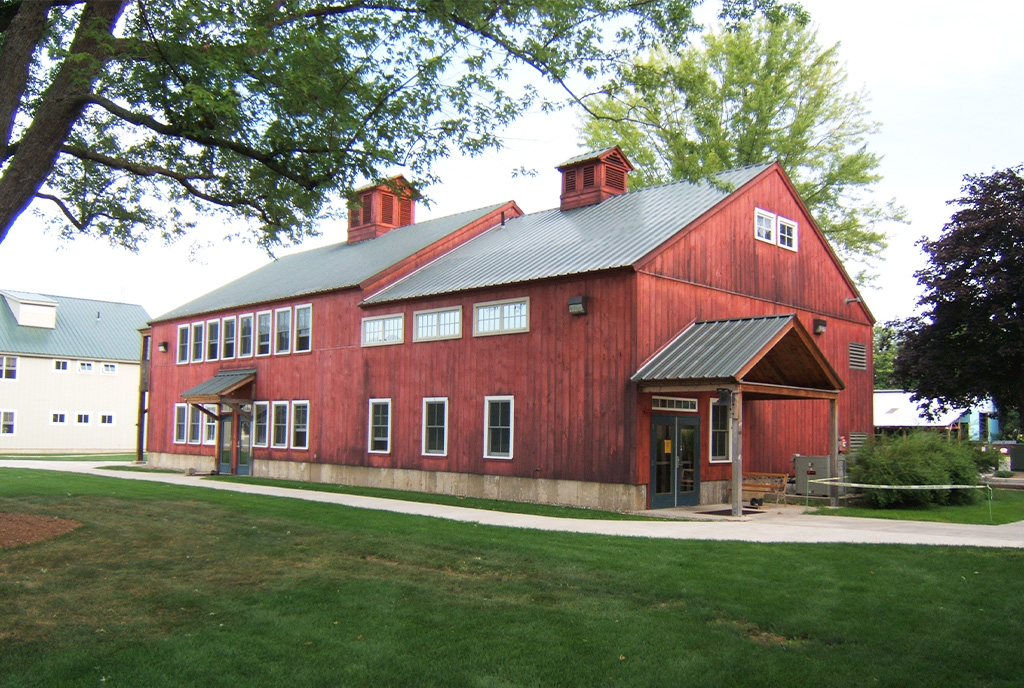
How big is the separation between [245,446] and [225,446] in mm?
1457

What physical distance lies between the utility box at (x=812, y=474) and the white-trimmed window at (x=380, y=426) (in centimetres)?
1035

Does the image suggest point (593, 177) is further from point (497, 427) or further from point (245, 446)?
point (245, 446)

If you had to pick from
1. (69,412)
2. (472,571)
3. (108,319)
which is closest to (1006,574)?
(472,571)

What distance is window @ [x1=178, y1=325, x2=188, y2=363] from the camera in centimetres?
3284

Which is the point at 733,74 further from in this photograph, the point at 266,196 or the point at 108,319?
the point at 108,319

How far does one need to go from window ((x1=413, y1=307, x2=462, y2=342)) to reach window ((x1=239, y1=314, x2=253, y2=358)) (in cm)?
902

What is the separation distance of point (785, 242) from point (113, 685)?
66.3 feet

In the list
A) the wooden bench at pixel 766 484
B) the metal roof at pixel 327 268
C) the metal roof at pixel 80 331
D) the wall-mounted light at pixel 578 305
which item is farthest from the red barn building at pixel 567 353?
the metal roof at pixel 80 331

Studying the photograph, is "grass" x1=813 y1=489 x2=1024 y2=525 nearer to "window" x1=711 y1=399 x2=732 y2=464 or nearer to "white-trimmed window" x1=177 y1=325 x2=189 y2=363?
"window" x1=711 y1=399 x2=732 y2=464

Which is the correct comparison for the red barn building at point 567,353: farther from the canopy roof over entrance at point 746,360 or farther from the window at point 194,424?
the window at point 194,424

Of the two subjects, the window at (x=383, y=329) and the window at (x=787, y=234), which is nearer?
the window at (x=787, y=234)

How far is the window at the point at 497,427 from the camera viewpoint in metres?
19.8

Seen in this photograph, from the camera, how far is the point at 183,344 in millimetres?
33000

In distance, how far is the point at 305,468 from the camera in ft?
85.3
